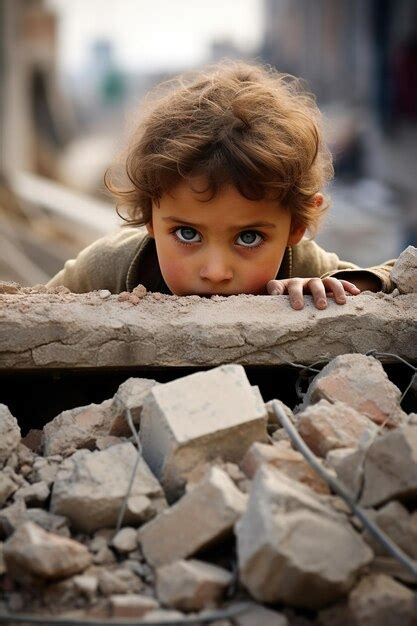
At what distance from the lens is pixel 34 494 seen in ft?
6.78

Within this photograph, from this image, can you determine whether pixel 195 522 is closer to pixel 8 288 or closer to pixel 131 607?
pixel 131 607

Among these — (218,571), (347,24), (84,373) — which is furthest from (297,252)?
(347,24)

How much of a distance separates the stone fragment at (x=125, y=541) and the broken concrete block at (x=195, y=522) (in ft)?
0.13

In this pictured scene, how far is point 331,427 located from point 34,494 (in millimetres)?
771

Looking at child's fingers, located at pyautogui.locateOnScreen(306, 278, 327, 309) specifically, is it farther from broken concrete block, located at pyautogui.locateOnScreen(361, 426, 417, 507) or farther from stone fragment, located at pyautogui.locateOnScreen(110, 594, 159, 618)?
stone fragment, located at pyautogui.locateOnScreen(110, 594, 159, 618)

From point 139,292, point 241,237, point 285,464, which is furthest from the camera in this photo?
point 241,237

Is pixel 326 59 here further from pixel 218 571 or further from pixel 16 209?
pixel 218 571

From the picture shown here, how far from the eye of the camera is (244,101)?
3.02 m

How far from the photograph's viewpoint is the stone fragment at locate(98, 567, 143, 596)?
1.79 metres

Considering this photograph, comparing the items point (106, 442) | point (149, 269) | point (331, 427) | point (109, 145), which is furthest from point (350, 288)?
point (109, 145)

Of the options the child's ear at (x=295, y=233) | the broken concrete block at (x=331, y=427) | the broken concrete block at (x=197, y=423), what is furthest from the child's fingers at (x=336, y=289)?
the broken concrete block at (x=197, y=423)

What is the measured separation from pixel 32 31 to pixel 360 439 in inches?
659

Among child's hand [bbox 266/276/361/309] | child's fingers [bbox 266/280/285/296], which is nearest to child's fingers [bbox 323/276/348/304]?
child's hand [bbox 266/276/361/309]

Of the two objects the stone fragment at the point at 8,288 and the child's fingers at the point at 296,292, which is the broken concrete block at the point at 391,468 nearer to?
the child's fingers at the point at 296,292
